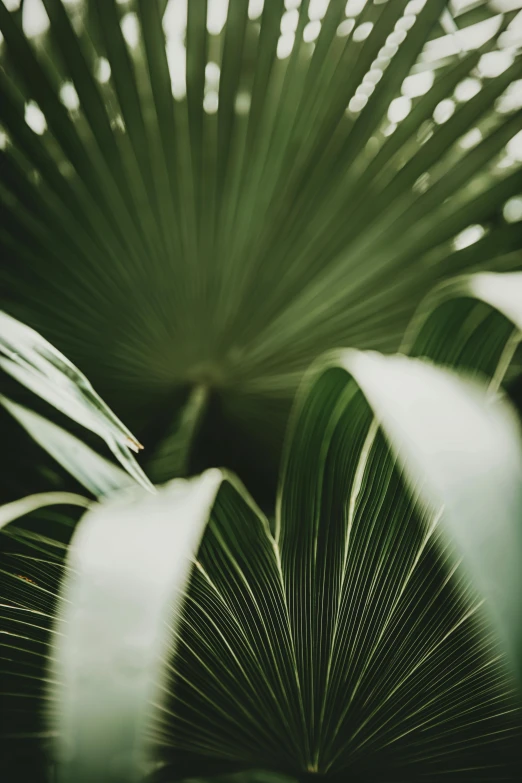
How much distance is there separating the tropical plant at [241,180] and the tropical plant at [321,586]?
247 millimetres

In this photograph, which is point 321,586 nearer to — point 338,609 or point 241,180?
point 338,609

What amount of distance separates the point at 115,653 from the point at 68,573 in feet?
0.78

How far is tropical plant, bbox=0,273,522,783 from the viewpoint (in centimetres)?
24

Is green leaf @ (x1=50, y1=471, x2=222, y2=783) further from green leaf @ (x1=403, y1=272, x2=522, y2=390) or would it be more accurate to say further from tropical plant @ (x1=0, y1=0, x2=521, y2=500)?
tropical plant @ (x1=0, y1=0, x2=521, y2=500)

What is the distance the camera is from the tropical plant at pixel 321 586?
0.79ft

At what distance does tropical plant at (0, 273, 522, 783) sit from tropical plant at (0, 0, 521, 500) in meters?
0.25

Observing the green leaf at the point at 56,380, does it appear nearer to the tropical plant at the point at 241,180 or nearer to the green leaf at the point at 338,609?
the green leaf at the point at 338,609

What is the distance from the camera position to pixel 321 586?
15.6 inches

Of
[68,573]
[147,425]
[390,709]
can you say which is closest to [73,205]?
[147,425]

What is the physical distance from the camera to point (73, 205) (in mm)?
712

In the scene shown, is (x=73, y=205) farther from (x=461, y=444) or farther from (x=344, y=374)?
(x=461, y=444)

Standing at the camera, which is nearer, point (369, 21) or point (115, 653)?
point (115, 653)

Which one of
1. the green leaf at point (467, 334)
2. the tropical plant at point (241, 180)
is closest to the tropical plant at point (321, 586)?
the green leaf at point (467, 334)

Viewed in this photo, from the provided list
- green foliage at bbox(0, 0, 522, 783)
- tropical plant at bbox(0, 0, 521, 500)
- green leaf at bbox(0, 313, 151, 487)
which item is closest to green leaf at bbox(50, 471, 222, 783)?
green foliage at bbox(0, 0, 522, 783)
